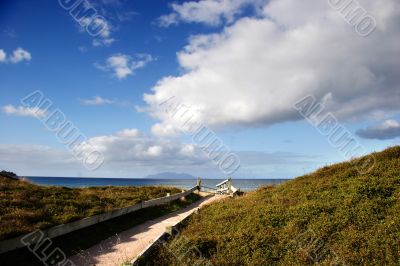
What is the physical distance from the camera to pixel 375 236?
14.6 m

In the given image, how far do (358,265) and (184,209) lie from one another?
58.0 ft

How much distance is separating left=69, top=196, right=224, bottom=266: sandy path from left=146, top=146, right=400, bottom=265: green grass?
1.37m

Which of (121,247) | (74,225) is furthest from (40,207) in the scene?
(121,247)

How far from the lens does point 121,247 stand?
53.2ft

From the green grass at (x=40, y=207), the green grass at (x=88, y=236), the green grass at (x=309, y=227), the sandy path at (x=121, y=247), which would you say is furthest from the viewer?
the green grass at (x=40, y=207)

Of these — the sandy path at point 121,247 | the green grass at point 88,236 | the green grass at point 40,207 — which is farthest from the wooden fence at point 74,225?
the sandy path at point 121,247

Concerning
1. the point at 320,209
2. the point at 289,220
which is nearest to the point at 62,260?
the point at 289,220

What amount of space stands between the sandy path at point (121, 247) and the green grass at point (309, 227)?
4.50 ft

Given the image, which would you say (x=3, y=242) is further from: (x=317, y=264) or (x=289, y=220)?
(x=289, y=220)

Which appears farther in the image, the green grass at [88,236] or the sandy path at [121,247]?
the sandy path at [121,247]

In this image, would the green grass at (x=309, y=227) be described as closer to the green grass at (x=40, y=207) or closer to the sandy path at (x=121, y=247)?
the sandy path at (x=121, y=247)

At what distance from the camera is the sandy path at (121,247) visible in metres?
14.0

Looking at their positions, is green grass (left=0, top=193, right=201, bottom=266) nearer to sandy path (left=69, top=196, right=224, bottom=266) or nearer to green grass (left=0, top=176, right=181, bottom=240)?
sandy path (left=69, top=196, right=224, bottom=266)

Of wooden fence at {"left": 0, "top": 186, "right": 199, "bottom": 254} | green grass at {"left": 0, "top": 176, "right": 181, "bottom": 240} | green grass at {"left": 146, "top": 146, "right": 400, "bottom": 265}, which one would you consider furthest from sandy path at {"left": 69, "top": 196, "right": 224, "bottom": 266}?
green grass at {"left": 0, "top": 176, "right": 181, "bottom": 240}
